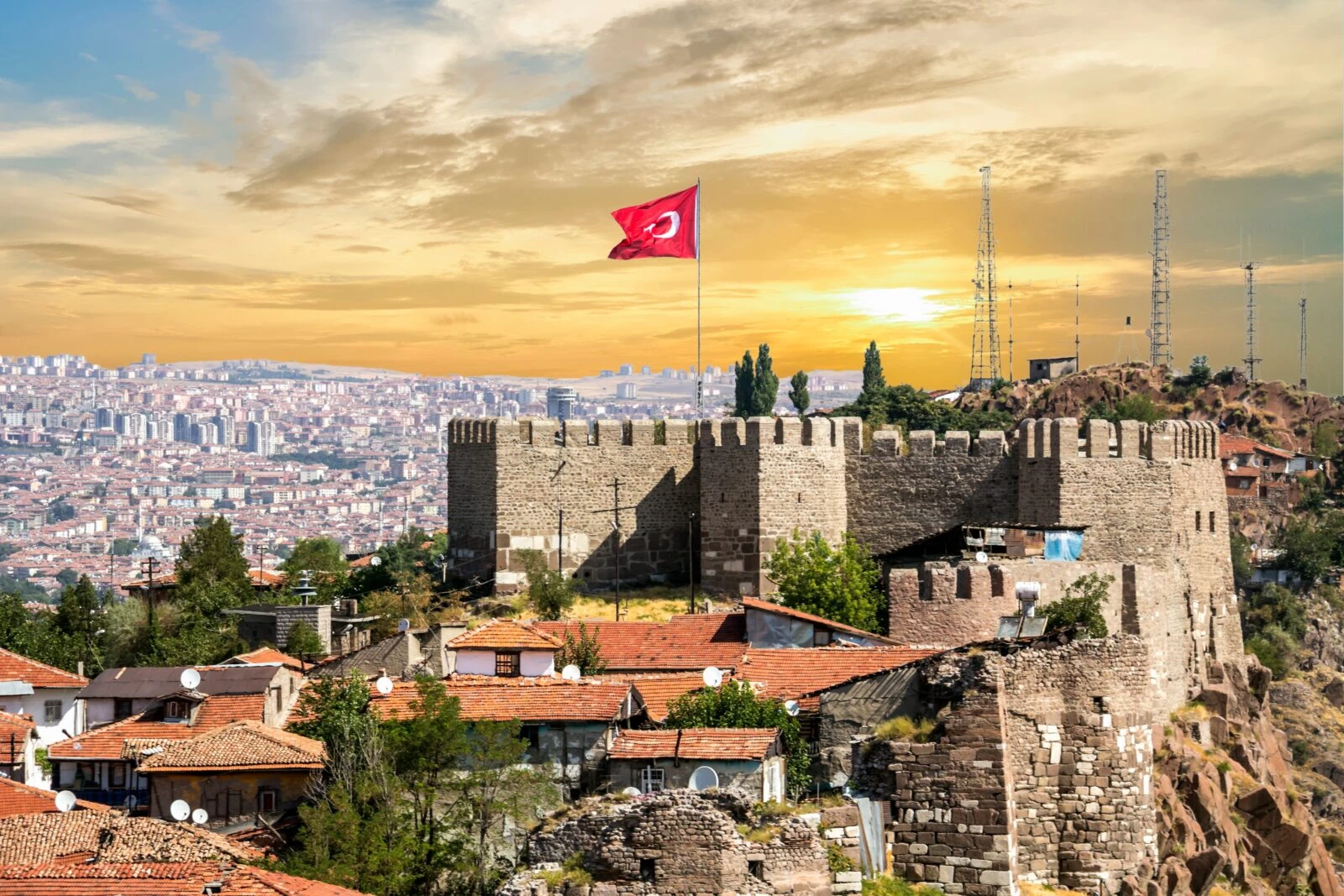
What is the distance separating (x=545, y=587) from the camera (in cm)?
4744

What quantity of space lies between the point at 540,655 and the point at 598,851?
15232mm

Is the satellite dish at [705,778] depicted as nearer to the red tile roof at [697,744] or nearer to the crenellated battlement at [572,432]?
the red tile roof at [697,744]

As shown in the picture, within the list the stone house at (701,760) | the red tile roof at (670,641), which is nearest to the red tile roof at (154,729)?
the red tile roof at (670,641)

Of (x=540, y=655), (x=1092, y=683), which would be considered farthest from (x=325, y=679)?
(x=1092, y=683)

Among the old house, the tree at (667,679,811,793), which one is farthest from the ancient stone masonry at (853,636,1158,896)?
the old house

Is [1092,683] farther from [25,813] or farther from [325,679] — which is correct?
[25,813]

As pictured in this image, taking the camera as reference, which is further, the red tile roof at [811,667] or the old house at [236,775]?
the red tile roof at [811,667]

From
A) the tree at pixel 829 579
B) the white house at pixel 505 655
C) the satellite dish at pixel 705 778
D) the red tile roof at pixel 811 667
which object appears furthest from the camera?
the tree at pixel 829 579

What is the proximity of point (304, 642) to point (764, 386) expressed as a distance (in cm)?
7354

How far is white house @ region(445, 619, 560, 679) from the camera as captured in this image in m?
35.7

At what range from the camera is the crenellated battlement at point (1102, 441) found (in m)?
48.1

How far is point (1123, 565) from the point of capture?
41.2m

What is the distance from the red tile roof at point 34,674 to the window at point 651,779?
23.4 m

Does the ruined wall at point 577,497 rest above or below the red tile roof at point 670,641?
above
